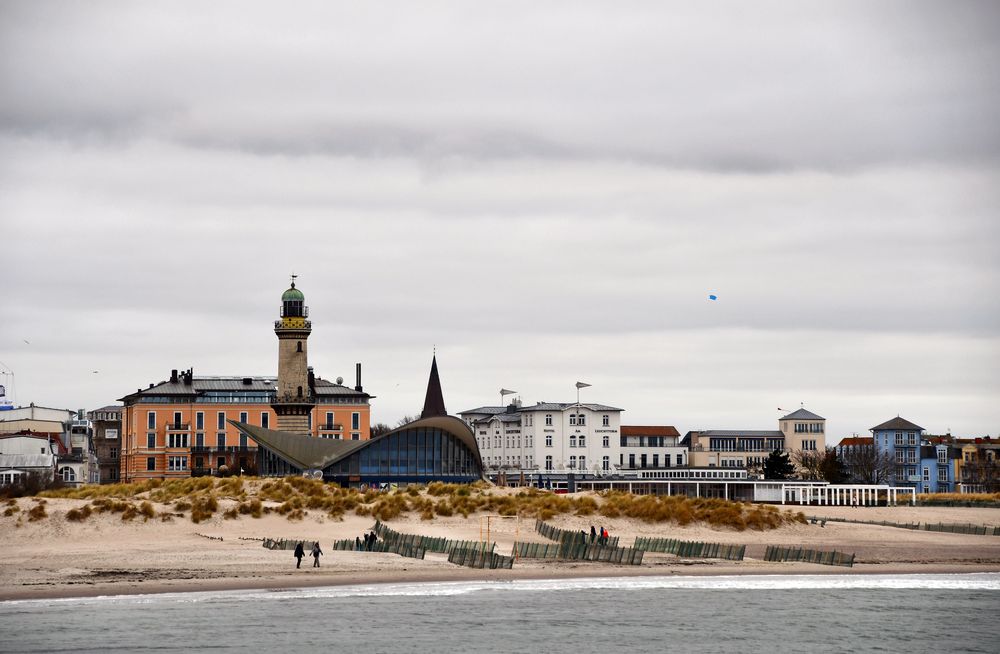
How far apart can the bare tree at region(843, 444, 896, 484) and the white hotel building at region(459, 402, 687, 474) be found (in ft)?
79.0

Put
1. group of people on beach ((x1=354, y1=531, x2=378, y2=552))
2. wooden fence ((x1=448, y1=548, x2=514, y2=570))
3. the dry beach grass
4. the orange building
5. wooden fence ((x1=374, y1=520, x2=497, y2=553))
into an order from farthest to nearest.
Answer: the orange building
wooden fence ((x1=374, y1=520, x2=497, y2=553))
group of people on beach ((x1=354, y1=531, x2=378, y2=552))
wooden fence ((x1=448, y1=548, x2=514, y2=570))
the dry beach grass

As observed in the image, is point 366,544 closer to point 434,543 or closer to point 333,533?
point 434,543

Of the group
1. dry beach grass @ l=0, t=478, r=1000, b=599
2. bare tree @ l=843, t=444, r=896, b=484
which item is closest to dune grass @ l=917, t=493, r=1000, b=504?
bare tree @ l=843, t=444, r=896, b=484

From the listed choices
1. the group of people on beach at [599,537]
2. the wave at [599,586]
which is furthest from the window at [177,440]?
the wave at [599,586]

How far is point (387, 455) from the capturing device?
357 ft

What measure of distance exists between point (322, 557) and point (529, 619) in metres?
14.9

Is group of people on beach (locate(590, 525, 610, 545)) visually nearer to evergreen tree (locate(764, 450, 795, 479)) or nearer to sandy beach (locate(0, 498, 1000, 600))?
sandy beach (locate(0, 498, 1000, 600))

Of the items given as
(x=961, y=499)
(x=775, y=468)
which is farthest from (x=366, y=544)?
(x=775, y=468)

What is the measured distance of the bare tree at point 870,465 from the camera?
15375 centimetres

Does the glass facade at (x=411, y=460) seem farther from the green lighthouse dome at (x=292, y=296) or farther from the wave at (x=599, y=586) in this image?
the wave at (x=599, y=586)

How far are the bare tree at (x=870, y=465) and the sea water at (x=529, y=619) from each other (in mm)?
92652

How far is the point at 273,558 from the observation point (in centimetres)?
6456

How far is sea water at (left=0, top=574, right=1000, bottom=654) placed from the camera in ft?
154

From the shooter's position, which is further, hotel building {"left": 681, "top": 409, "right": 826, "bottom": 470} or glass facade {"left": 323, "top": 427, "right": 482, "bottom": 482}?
hotel building {"left": 681, "top": 409, "right": 826, "bottom": 470}
